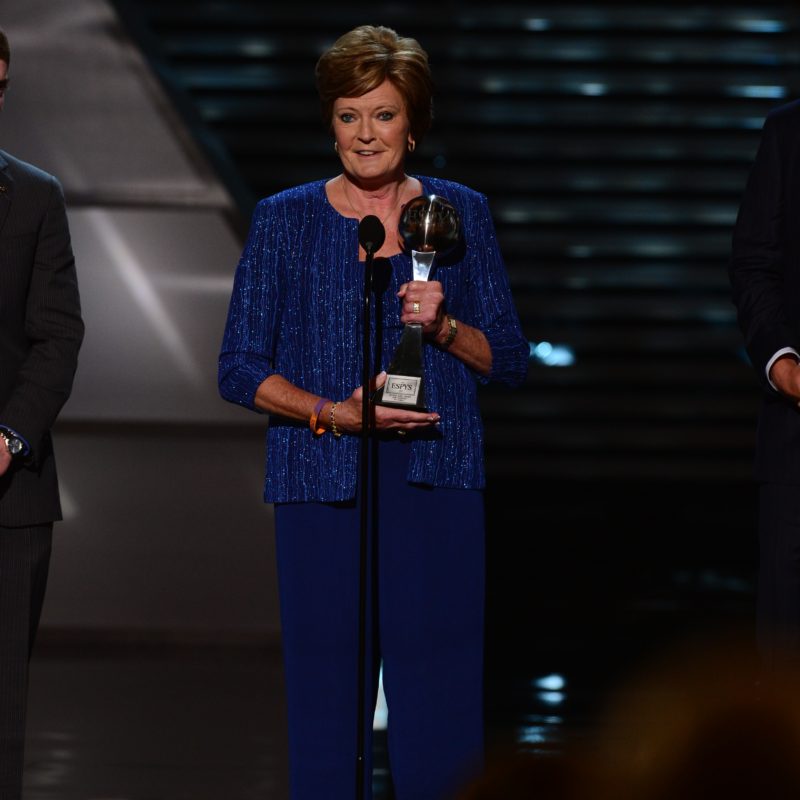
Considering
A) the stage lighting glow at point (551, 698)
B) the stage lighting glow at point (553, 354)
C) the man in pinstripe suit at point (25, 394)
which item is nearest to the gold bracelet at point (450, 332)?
the man in pinstripe suit at point (25, 394)

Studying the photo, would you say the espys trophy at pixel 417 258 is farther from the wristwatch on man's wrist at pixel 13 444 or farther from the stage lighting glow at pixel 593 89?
the stage lighting glow at pixel 593 89

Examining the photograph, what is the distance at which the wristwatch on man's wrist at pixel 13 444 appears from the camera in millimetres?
2422

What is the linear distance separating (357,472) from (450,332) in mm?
263

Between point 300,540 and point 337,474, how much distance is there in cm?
12

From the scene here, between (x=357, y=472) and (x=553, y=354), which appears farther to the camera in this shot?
(x=553, y=354)

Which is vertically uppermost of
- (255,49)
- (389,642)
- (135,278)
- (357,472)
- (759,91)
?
(255,49)

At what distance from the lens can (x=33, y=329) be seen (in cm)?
249

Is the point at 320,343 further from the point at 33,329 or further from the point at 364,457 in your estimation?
the point at 33,329

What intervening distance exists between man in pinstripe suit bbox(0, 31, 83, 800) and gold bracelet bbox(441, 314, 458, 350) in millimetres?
658

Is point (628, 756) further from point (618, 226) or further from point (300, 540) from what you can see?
point (618, 226)

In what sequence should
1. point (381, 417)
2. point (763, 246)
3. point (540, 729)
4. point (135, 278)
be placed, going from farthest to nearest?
1. point (135, 278)
2. point (540, 729)
3. point (763, 246)
4. point (381, 417)

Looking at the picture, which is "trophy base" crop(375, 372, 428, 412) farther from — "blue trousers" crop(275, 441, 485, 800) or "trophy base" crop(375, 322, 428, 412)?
"blue trousers" crop(275, 441, 485, 800)

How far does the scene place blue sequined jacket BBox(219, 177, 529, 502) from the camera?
2.28m

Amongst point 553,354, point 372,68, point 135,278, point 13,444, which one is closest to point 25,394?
point 13,444
